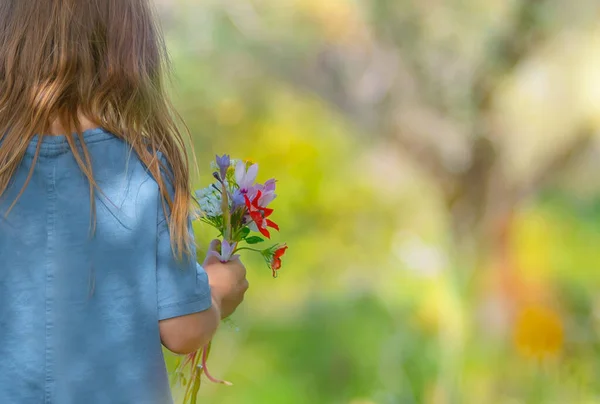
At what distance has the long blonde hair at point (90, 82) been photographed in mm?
1087

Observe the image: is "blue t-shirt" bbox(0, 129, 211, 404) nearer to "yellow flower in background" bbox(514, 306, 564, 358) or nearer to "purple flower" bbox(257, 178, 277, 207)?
"purple flower" bbox(257, 178, 277, 207)

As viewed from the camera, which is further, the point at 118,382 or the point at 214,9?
the point at 214,9

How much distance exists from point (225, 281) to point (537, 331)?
3019 millimetres

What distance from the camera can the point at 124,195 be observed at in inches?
42.2

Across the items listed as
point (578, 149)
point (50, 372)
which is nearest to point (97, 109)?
point (50, 372)

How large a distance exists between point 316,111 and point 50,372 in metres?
3.49

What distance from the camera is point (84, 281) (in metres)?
1.06

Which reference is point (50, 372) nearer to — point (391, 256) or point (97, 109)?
point (97, 109)

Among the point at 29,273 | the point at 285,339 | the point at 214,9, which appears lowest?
the point at 29,273

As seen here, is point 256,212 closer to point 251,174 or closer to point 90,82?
point 251,174

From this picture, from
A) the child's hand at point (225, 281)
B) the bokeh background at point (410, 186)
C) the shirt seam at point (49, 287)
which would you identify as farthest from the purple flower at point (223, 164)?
the bokeh background at point (410, 186)

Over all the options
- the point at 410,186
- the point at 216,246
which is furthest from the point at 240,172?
the point at 410,186

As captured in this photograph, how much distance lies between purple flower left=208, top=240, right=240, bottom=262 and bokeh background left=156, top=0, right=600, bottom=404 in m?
2.51

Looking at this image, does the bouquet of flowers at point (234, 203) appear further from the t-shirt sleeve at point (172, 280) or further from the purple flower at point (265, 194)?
the t-shirt sleeve at point (172, 280)
